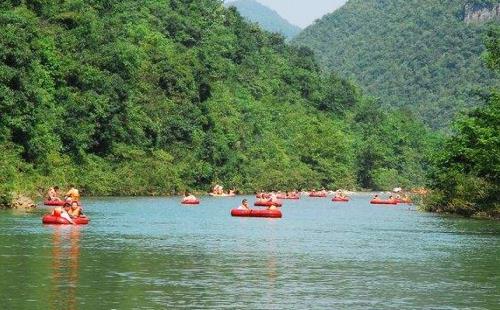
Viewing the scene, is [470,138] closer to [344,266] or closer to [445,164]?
[445,164]

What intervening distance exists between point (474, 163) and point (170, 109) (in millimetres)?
49018

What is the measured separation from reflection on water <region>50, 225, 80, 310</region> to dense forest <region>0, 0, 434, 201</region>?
19.1m

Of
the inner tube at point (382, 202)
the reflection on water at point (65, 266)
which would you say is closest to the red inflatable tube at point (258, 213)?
the reflection on water at point (65, 266)

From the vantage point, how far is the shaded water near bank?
26.8 m

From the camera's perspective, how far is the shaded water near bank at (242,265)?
26797mm

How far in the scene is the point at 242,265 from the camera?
3459 cm

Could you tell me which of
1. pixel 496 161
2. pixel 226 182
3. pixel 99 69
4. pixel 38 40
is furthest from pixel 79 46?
pixel 496 161

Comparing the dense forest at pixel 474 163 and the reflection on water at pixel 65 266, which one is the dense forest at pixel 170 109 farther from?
the reflection on water at pixel 65 266

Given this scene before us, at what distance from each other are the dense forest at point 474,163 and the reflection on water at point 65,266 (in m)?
25.3

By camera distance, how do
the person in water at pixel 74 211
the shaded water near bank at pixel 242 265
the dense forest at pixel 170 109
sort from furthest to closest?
the dense forest at pixel 170 109, the person in water at pixel 74 211, the shaded water near bank at pixel 242 265

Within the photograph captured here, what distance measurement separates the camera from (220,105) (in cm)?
12938

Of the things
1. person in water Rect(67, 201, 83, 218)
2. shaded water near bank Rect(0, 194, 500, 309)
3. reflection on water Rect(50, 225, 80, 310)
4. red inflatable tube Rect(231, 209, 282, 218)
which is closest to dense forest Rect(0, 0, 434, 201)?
person in water Rect(67, 201, 83, 218)

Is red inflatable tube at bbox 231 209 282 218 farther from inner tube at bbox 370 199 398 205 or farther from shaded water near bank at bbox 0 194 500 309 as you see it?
inner tube at bbox 370 199 398 205

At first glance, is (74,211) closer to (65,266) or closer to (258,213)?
(258,213)
